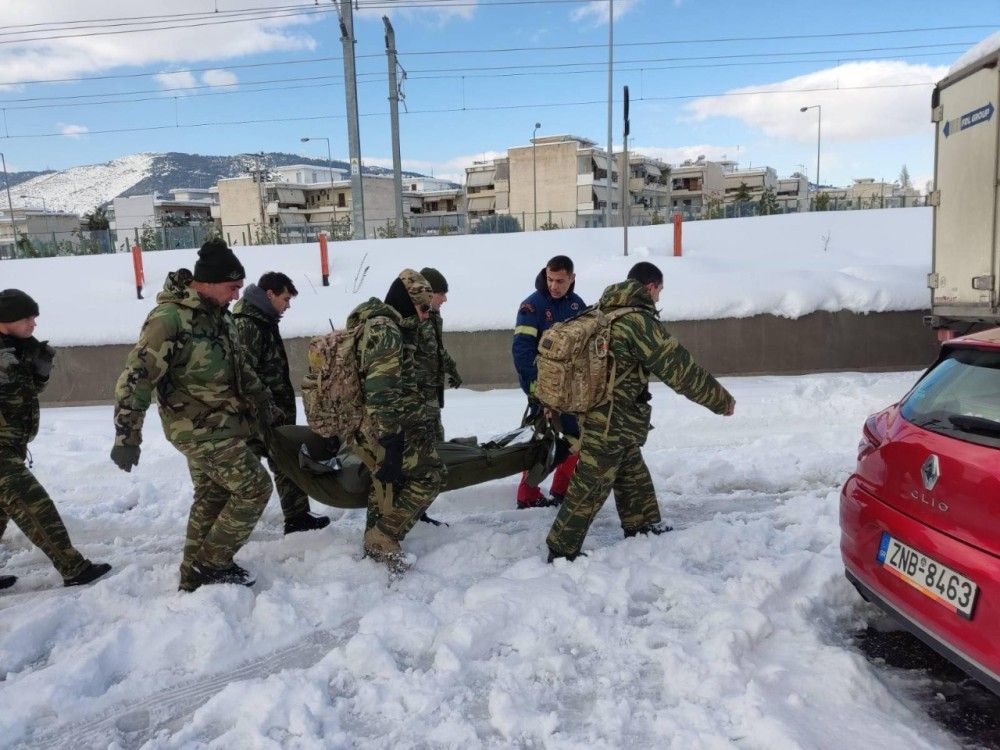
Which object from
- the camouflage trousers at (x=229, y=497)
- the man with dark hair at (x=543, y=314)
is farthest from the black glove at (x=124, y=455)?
the man with dark hair at (x=543, y=314)

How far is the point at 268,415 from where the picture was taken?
400 centimetres

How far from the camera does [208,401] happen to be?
354 cm

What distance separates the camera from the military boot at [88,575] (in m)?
3.95

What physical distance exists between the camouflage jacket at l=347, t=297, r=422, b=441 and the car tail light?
2190mm

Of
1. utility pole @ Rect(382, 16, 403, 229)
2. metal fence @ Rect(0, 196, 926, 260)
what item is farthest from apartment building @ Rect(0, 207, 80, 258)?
utility pole @ Rect(382, 16, 403, 229)

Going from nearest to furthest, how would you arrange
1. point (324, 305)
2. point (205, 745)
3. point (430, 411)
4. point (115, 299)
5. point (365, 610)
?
point (205, 745) → point (365, 610) → point (430, 411) → point (324, 305) → point (115, 299)

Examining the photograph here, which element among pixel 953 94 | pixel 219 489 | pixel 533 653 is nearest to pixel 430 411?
pixel 219 489

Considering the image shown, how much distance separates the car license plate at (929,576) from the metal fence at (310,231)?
1690 centimetres

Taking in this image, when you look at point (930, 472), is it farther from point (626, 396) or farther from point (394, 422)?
point (394, 422)

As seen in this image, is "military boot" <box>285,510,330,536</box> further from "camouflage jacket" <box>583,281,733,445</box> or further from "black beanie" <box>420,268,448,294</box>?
"camouflage jacket" <box>583,281,733,445</box>

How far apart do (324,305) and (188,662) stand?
27.4 ft

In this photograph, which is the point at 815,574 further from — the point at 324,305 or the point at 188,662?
the point at 324,305

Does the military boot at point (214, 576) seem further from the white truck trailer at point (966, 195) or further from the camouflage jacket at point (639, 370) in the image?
the white truck trailer at point (966, 195)

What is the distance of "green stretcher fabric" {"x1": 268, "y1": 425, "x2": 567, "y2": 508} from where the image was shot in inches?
157
